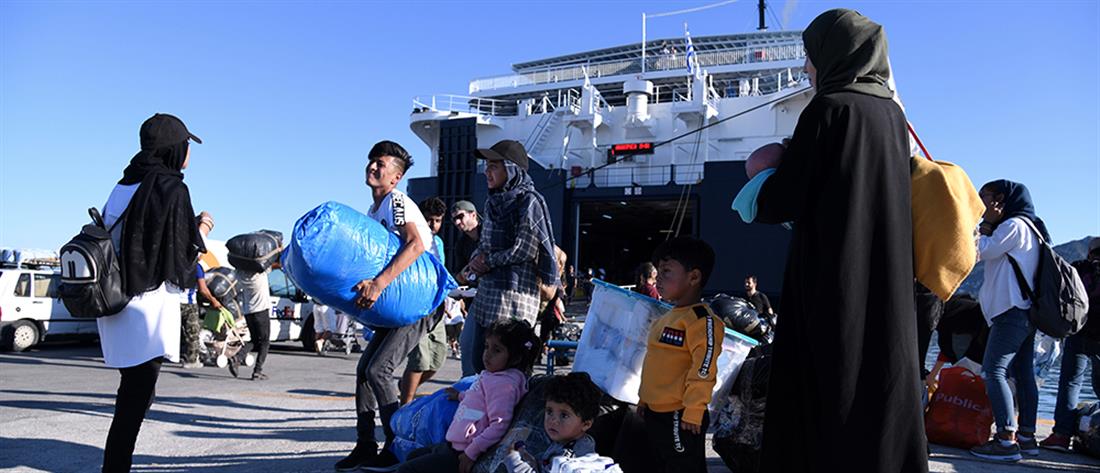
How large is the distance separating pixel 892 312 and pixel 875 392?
0.20 metres

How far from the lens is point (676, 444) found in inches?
112

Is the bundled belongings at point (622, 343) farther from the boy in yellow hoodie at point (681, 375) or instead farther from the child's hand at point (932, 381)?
the child's hand at point (932, 381)

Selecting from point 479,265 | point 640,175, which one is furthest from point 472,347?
point 640,175

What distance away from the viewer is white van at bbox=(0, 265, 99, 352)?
1049cm

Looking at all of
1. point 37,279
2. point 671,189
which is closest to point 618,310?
→ point 37,279

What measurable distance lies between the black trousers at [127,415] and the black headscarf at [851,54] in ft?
8.80

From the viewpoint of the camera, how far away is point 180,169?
3.22 meters

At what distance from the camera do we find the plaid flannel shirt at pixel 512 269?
375cm

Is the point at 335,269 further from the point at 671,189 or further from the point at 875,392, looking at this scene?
the point at 671,189

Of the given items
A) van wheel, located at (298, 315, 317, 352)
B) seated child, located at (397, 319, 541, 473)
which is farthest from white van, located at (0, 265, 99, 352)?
seated child, located at (397, 319, 541, 473)

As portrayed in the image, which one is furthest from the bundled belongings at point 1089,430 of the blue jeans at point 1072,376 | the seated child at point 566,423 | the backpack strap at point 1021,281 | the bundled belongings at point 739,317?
the seated child at point 566,423

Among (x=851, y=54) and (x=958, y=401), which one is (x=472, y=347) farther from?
(x=958, y=401)

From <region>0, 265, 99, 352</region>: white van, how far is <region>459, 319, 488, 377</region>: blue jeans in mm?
8799

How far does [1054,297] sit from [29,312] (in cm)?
1235
